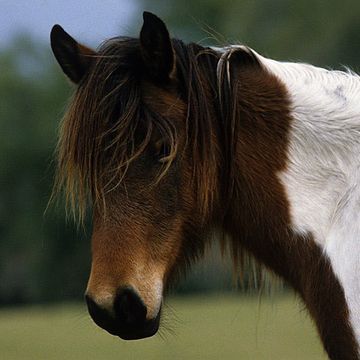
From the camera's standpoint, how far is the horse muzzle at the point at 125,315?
14.5 ft

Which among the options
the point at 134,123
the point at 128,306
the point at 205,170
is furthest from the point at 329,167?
the point at 128,306

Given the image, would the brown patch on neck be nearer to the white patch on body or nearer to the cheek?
the white patch on body

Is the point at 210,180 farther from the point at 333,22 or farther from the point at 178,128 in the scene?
the point at 333,22

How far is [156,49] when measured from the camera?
465 centimetres

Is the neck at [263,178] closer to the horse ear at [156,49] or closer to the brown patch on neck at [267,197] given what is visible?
the brown patch on neck at [267,197]

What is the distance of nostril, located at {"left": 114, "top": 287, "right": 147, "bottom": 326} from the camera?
14.5 feet

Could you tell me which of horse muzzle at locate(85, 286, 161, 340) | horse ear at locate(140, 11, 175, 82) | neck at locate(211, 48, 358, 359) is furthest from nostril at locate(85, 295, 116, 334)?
horse ear at locate(140, 11, 175, 82)

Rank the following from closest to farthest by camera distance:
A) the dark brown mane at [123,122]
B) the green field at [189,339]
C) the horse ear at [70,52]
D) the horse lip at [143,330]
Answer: the horse lip at [143,330] < the dark brown mane at [123,122] < the horse ear at [70,52] < the green field at [189,339]

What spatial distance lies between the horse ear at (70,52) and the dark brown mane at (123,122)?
5.2 inches

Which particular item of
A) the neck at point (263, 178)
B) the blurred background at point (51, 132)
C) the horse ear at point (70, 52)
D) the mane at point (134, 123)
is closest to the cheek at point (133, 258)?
the mane at point (134, 123)

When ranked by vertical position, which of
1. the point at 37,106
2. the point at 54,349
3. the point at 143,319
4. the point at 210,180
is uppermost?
the point at 210,180

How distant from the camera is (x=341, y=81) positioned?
4840 mm

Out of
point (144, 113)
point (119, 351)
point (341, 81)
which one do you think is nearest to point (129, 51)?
point (144, 113)

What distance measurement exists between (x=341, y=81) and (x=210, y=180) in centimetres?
80
